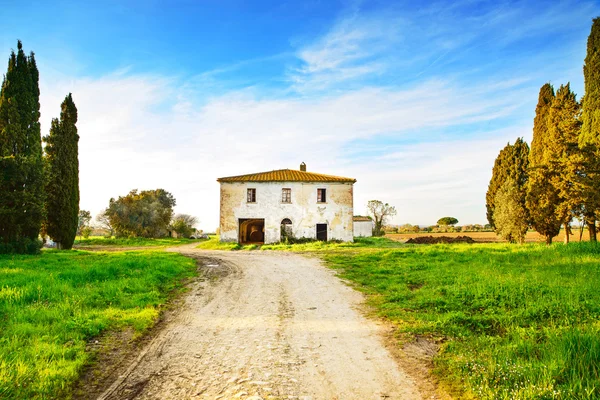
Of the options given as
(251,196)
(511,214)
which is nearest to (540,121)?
(511,214)

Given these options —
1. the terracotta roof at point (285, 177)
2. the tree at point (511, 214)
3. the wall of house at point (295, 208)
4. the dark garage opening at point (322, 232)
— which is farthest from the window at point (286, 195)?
the tree at point (511, 214)

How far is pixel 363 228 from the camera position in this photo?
134 feet

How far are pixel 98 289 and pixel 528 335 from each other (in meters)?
9.05

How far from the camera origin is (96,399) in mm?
3793

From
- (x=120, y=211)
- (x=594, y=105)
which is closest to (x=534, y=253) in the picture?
(x=594, y=105)

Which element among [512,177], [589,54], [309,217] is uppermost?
[589,54]

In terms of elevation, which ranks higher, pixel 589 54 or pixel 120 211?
pixel 589 54

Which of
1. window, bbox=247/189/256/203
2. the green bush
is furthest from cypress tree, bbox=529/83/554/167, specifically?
the green bush

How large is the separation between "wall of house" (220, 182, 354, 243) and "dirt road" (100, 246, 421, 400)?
19729 millimetres

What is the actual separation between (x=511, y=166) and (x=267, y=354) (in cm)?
3158

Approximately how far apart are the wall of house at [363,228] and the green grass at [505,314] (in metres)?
27.9

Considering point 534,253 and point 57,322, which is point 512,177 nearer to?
point 534,253

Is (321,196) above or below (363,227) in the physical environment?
above

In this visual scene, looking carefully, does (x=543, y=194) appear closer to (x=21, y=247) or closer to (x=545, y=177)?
(x=545, y=177)
